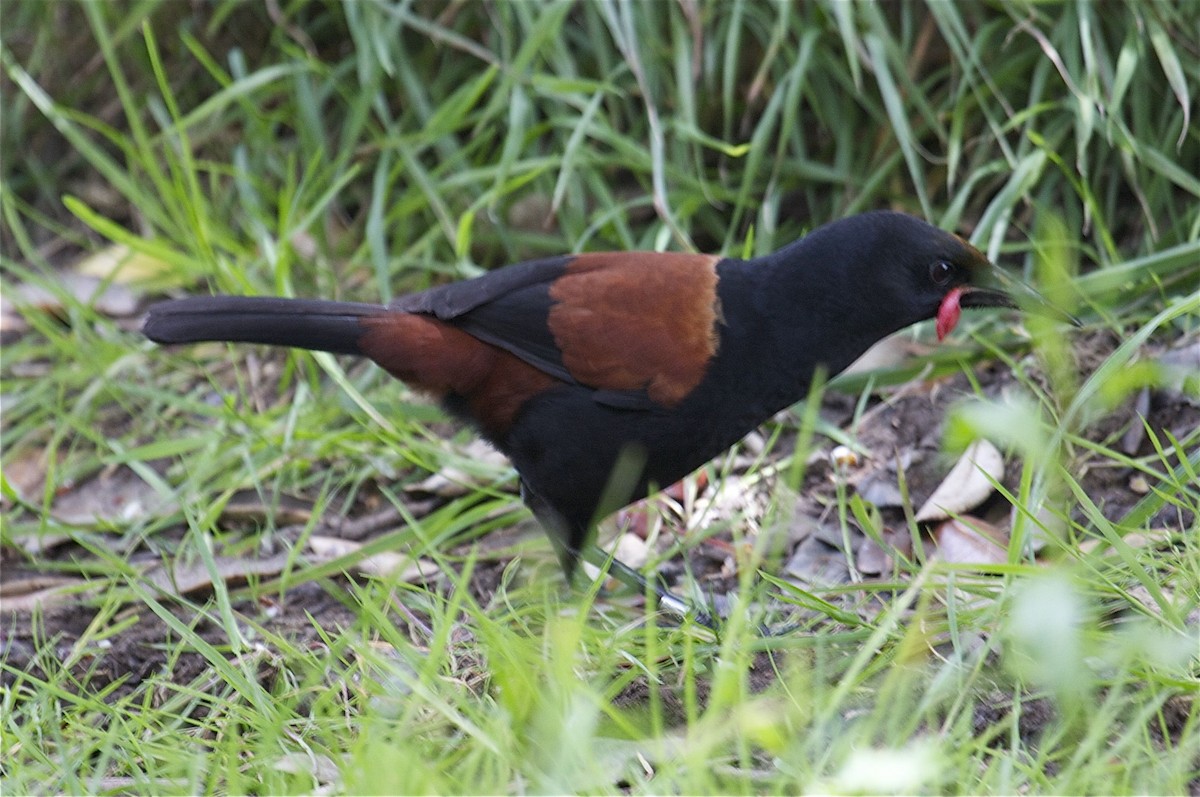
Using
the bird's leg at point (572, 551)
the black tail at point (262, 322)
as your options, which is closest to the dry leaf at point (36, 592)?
the black tail at point (262, 322)

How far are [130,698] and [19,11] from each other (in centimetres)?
321

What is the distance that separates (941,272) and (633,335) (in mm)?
704

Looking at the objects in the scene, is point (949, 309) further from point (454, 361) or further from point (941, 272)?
point (454, 361)

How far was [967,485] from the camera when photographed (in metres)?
3.22

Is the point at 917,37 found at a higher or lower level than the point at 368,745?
higher

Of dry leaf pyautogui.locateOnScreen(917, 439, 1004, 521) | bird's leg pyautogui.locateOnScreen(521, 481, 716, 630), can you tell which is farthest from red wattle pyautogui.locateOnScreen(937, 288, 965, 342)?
bird's leg pyautogui.locateOnScreen(521, 481, 716, 630)

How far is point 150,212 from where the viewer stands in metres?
4.18

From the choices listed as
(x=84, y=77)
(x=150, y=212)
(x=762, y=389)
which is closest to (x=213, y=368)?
(x=150, y=212)

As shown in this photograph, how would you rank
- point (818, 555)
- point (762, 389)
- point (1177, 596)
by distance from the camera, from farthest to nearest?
point (818, 555), point (762, 389), point (1177, 596)

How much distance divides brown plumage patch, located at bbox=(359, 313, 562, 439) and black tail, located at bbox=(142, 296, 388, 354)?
5 cm

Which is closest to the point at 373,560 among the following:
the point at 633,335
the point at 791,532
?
the point at 633,335

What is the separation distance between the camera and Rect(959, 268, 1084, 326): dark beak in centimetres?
298

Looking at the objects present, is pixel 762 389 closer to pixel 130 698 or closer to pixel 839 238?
pixel 839 238

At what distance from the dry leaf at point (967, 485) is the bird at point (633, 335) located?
39 centimetres
